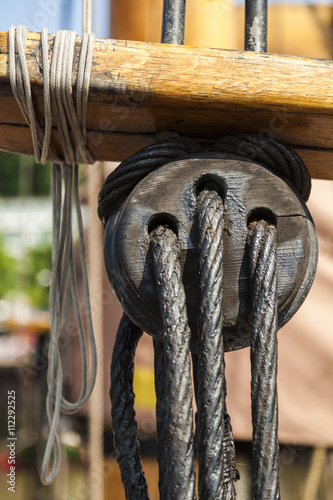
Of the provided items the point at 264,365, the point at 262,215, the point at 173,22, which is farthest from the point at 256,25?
the point at 264,365

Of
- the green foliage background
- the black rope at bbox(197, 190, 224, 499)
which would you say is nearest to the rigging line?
the black rope at bbox(197, 190, 224, 499)

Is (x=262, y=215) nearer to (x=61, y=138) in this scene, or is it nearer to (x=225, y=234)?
(x=225, y=234)

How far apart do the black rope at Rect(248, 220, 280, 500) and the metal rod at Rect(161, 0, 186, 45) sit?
0.24 metres

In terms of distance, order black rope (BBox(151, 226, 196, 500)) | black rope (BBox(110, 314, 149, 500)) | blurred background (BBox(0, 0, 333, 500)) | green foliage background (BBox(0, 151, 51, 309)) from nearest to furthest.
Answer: black rope (BBox(151, 226, 196, 500)) < black rope (BBox(110, 314, 149, 500)) < blurred background (BBox(0, 0, 333, 500)) < green foliage background (BBox(0, 151, 51, 309))

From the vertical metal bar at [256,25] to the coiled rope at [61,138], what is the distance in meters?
0.18

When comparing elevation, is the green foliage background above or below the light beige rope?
above

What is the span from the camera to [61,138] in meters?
0.57

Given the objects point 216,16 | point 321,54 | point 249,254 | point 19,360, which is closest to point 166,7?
point 249,254

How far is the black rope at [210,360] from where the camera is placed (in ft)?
1.47

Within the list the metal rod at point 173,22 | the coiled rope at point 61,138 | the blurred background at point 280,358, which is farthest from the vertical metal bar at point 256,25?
the blurred background at point 280,358

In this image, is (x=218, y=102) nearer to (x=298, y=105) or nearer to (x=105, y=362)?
(x=298, y=105)

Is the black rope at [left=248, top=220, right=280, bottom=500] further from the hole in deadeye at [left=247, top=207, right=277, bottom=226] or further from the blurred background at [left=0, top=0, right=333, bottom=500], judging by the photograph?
the blurred background at [left=0, top=0, right=333, bottom=500]

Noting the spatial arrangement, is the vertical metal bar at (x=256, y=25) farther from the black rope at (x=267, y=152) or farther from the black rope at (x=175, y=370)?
the black rope at (x=175, y=370)

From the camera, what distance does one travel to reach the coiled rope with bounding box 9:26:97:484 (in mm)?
481
